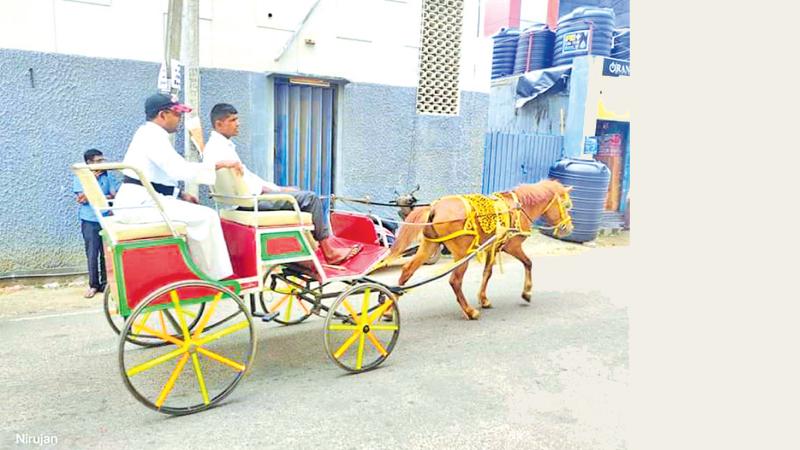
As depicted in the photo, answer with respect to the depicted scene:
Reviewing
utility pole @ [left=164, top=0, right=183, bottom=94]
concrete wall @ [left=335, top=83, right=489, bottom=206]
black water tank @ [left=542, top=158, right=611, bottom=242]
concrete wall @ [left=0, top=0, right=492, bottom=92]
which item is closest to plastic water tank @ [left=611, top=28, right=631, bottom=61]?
black water tank @ [left=542, top=158, right=611, bottom=242]

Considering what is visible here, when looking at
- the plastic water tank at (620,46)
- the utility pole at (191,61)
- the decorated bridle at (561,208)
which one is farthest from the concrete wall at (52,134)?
the plastic water tank at (620,46)

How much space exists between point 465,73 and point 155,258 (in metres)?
6.74

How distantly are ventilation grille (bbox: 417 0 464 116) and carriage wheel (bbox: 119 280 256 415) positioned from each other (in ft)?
18.5

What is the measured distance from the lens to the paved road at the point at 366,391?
10.1 feet

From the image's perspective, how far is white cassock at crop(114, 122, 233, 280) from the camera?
3307mm

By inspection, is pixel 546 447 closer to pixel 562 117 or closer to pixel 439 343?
pixel 439 343

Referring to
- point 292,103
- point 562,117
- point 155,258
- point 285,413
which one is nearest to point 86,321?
point 155,258

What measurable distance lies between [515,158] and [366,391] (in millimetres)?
7472

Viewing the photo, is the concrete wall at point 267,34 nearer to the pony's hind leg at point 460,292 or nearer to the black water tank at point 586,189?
the black water tank at point 586,189

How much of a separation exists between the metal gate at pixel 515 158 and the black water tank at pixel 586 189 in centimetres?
52

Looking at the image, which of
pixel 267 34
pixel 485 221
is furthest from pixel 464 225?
pixel 267 34

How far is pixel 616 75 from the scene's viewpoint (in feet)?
35.4

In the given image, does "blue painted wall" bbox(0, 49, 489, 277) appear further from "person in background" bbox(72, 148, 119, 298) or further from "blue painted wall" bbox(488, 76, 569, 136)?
"blue painted wall" bbox(488, 76, 569, 136)

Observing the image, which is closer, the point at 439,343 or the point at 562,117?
the point at 439,343
